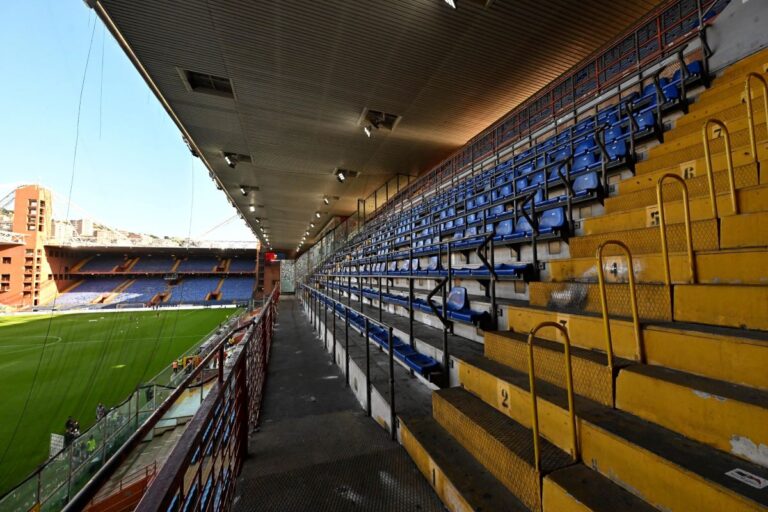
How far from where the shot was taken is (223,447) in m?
1.49

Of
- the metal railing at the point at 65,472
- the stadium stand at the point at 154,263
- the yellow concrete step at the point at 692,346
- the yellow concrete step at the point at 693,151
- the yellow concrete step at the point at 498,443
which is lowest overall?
the metal railing at the point at 65,472

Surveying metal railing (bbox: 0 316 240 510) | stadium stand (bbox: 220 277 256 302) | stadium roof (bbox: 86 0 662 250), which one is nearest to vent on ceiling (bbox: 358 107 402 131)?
stadium roof (bbox: 86 0 662 250)

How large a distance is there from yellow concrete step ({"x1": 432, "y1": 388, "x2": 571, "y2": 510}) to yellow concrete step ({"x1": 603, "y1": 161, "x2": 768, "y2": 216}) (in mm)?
1862

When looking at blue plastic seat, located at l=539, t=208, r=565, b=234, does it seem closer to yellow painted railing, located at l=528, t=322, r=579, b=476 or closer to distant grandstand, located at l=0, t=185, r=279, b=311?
yellow painted railing, located at l=528, t=322, r=579, b=476

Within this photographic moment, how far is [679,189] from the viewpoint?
2.19 meters

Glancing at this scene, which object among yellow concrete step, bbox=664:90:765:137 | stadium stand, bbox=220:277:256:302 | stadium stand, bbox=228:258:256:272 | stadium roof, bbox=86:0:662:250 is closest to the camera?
yellow concrete step, bbox=664:90:765:137

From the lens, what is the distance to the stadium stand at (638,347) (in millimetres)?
1042

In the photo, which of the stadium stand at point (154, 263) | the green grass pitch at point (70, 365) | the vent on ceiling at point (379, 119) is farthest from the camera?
the stadium stand at point (154, 263)

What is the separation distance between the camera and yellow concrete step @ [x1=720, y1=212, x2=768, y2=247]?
149 cm

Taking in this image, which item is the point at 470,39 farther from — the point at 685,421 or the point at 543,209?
the point at 685,421

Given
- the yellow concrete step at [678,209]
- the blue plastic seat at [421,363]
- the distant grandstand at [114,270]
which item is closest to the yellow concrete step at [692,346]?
the yellow concrete step at [678,209]

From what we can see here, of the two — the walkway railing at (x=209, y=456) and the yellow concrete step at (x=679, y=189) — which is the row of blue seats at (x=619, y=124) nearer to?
the yellow concrete step at (x=679, y=189)

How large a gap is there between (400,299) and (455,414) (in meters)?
2.51

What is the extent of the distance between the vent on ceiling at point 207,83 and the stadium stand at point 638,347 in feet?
17.6
